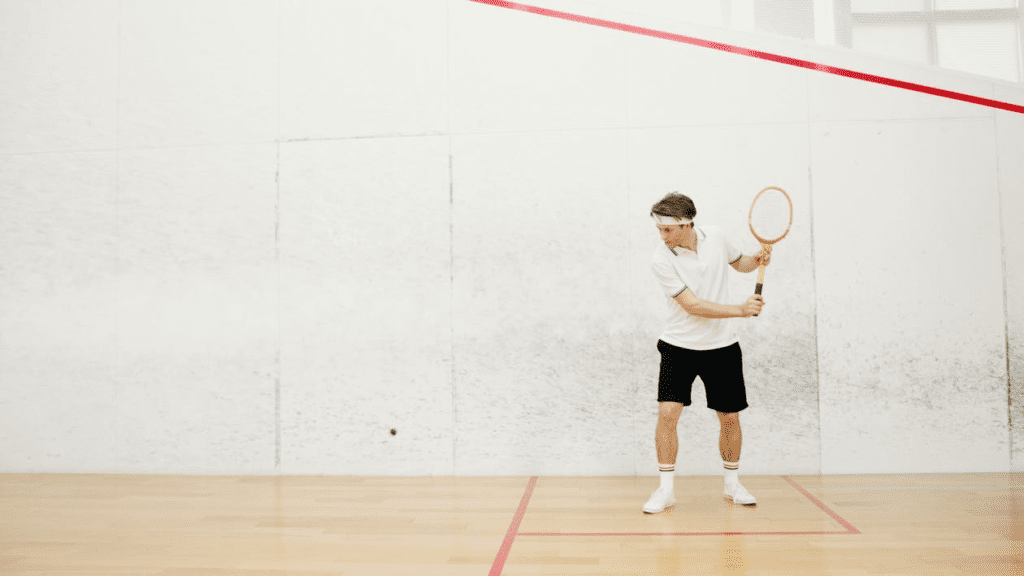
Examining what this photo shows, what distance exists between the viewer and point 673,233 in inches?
106

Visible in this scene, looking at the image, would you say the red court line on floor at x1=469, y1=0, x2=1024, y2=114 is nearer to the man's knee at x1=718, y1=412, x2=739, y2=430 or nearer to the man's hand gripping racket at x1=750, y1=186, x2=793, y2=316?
the man's hand gripping racket at x1=750, y1=186, x2=793, y2=316

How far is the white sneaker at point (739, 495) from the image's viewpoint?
110 inches

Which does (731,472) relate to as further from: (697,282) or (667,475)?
(697,282)

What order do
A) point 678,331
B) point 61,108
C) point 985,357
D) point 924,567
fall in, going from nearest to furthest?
point 924,567 → point 678,331 → point 985,357 → point 61,108

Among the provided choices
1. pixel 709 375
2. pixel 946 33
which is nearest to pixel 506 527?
pixel 709 375

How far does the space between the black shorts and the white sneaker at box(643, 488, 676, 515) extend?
1.19 ft

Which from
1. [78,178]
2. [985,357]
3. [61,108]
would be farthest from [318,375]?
[985,357]

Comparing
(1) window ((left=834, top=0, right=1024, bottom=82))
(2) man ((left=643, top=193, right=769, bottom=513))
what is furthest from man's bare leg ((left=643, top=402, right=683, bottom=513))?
(1) window ((left=834, top=0, right=1024, bottom=82))

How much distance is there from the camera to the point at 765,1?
11.5ft

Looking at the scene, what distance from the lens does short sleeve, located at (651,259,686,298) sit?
2686mm

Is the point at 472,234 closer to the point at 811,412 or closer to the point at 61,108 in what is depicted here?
the point at 811,412

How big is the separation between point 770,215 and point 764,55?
1.02 metres

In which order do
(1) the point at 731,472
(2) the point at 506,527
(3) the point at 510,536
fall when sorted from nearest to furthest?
(3) the point at 510,536
(2) the point at 506,527
(1) the point at 731,472

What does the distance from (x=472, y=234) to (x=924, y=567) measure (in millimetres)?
2327
